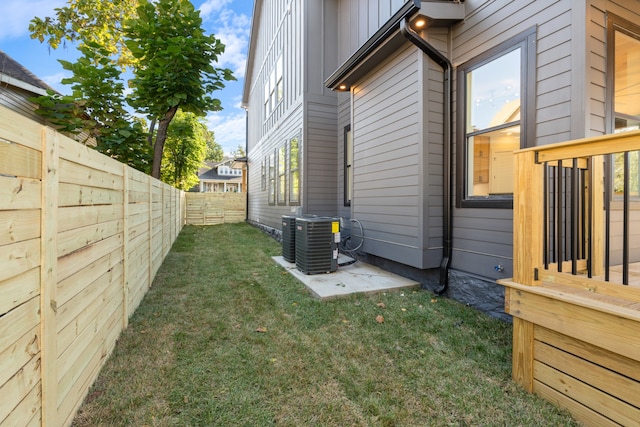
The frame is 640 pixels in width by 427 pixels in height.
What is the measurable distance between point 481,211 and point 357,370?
227 centimetres

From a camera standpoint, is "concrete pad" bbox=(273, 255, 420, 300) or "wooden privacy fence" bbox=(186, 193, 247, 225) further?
"wooden privacy fence" bbox=(186, 193, 247, 225)

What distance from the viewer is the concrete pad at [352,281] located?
3855 millimetres

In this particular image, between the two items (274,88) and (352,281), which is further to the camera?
(274,88)

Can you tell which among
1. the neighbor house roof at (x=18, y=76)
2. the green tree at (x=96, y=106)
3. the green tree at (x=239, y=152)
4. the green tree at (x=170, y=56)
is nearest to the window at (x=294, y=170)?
the green tree at (x=170, y=56)

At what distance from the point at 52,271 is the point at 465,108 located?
4048 millimetres

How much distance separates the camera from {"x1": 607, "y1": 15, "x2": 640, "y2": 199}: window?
2.69 meters

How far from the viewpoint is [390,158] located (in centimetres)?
448

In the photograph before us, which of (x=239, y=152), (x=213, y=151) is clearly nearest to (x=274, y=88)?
(x=213, y=151)

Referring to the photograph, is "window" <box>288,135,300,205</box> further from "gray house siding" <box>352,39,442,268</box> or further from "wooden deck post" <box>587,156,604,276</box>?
"wooden deck post" <box>587,156,604,276</box>

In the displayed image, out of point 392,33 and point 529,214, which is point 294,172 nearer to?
point 392,33

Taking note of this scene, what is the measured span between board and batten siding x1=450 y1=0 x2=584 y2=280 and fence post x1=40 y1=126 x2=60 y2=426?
3.57 m

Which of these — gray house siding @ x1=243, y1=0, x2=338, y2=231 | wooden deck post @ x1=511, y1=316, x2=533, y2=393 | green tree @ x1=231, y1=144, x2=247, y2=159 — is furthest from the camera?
A: green tree @ x1=231, y1=144, x2=247, y2=159

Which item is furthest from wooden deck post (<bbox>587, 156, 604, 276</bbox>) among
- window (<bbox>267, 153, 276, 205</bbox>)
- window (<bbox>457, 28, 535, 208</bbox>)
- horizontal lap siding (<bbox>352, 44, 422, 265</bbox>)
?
window (<bbox>267, 153, 276, 205</bbox>)

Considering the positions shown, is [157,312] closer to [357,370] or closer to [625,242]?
[357,370]
